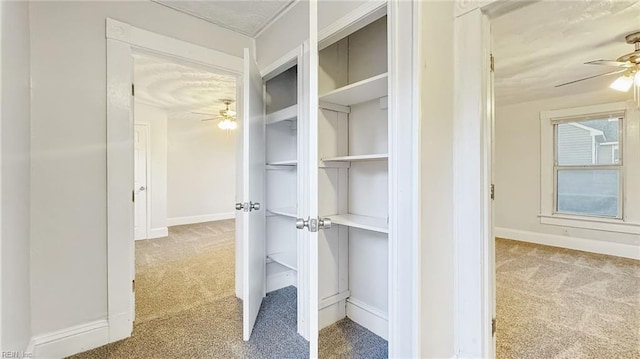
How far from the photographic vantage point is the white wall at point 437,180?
1.40m

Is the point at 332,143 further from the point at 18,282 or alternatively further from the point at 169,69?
the point at 169,69

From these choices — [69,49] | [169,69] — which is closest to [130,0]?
[69,49]

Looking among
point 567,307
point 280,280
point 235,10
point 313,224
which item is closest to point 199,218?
point 280,280

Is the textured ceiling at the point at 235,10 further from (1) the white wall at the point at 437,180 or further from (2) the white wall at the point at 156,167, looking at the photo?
(2) the white wall at the point at 156,167

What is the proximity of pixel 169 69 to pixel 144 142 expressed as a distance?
2257 millimetres

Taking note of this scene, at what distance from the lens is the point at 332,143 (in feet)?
6.96

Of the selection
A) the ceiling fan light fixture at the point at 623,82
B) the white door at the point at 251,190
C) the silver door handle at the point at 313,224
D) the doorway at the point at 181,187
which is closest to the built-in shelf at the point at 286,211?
the white door at the point at 251,190

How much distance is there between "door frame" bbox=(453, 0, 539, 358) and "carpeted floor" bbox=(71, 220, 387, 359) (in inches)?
23.3

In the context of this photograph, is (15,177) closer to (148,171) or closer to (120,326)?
(120,326)

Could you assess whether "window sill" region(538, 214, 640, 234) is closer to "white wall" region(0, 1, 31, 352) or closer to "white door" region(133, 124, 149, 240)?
"white wall" region(0, 1, 31, 352)

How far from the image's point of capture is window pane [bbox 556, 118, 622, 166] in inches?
157

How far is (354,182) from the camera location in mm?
2184

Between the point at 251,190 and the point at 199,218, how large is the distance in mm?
4897

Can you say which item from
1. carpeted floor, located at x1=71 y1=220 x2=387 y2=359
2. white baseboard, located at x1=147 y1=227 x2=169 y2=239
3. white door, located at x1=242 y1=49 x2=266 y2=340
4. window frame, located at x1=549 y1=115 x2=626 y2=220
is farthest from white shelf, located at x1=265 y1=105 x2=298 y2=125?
window frame, located at x1=549 y1=115 x2=626 y2=220
